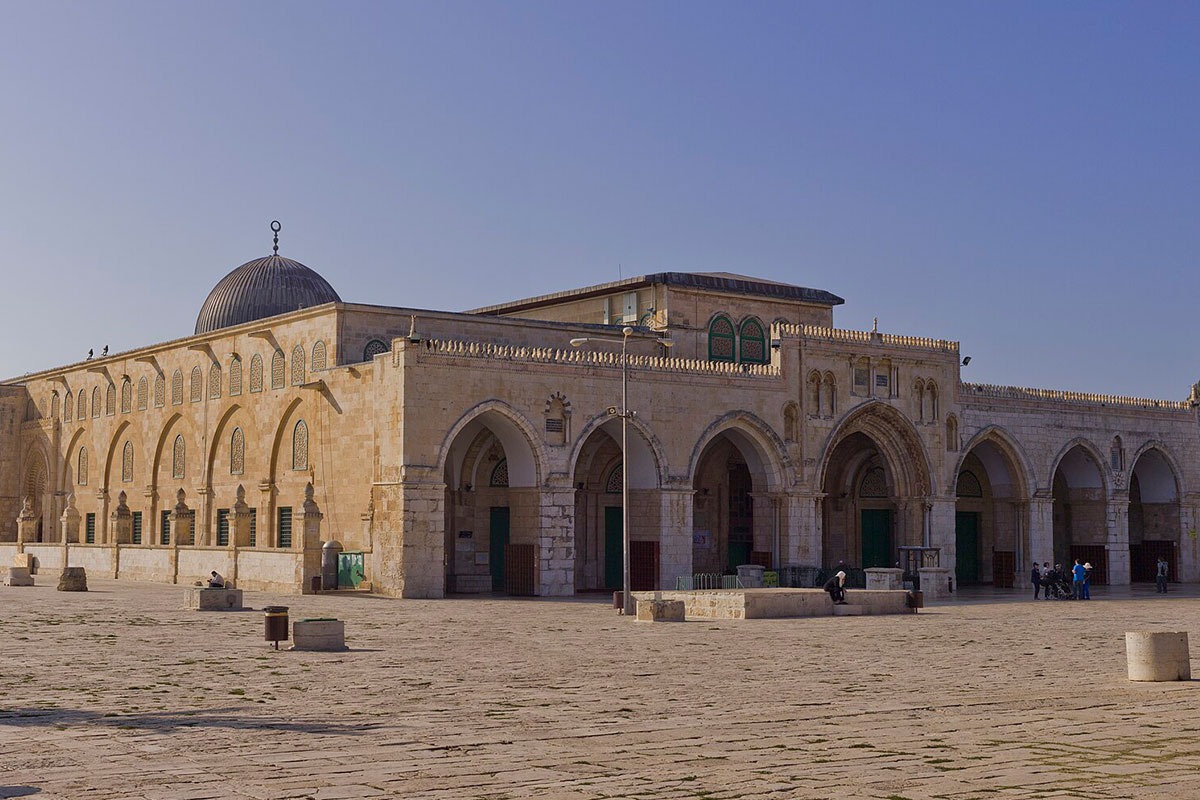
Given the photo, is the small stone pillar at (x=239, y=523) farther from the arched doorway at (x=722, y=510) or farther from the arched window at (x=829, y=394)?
the arched window at (x=829, y=394)

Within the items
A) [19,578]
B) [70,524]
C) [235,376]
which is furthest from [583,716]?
[70,524]

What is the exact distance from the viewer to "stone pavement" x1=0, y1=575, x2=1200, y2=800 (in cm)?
995

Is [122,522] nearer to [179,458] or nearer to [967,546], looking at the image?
[179,458]

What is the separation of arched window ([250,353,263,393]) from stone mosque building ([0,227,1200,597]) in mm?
71

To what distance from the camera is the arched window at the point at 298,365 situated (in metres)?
41.1

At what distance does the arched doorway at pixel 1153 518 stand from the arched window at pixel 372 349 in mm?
28066

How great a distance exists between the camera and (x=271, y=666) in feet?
59.1

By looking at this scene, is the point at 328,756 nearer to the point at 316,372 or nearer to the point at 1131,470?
the point at 316,372

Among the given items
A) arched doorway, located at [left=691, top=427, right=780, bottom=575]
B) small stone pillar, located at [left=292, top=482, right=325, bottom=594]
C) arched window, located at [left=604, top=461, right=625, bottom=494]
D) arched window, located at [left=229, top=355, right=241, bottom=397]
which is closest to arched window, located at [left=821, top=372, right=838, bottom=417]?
A: arched doorway, located at [left=691, top=427, right=780, bottom=575]

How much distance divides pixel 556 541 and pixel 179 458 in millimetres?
17527

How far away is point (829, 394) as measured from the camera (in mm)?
42562

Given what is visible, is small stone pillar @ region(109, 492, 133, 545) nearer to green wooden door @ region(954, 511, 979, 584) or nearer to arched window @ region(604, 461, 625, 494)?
arched window @ region(604, 461, 625, 494)

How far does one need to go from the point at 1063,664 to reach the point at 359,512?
22.4 m

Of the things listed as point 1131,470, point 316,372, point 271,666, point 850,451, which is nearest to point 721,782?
point 271,666
